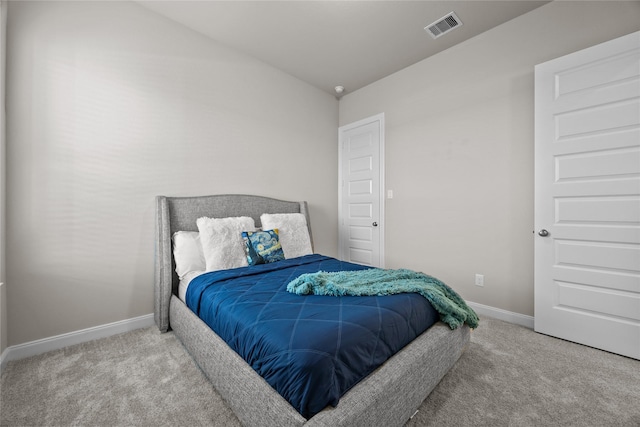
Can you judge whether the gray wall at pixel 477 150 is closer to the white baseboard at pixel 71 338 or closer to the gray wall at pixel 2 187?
the white baseboard at pixel 71 338

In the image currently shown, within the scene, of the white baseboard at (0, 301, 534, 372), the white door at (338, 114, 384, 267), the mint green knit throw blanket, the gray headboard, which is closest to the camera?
the mint green knit throw blanket

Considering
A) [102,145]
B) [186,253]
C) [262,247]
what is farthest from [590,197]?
[102,145]

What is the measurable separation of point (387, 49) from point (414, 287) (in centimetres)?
265

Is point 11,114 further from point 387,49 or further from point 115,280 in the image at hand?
point 387,49

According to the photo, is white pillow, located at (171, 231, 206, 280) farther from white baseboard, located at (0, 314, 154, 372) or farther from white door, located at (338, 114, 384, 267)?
white door, located at (338, 114, 384, 267)

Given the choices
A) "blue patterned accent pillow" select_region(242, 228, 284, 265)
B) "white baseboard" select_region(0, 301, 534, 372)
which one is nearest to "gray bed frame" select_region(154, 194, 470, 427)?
"white baseboard" select_region(0, 301, 534, 372)

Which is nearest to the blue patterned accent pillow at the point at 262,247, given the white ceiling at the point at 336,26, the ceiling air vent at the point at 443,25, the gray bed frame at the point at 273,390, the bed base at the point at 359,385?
the gray bed frame at the point at 273,390

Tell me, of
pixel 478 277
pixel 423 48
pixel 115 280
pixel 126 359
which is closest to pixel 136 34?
pixel 115 280

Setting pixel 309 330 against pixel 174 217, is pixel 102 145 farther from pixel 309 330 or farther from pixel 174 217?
pixel 309 330

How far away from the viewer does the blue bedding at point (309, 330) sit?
102 cm

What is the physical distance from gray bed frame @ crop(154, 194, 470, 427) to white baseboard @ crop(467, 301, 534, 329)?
1090 millimetres

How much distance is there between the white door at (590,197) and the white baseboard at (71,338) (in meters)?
3.50

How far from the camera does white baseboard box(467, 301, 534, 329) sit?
244 cm

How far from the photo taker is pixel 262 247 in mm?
2514
